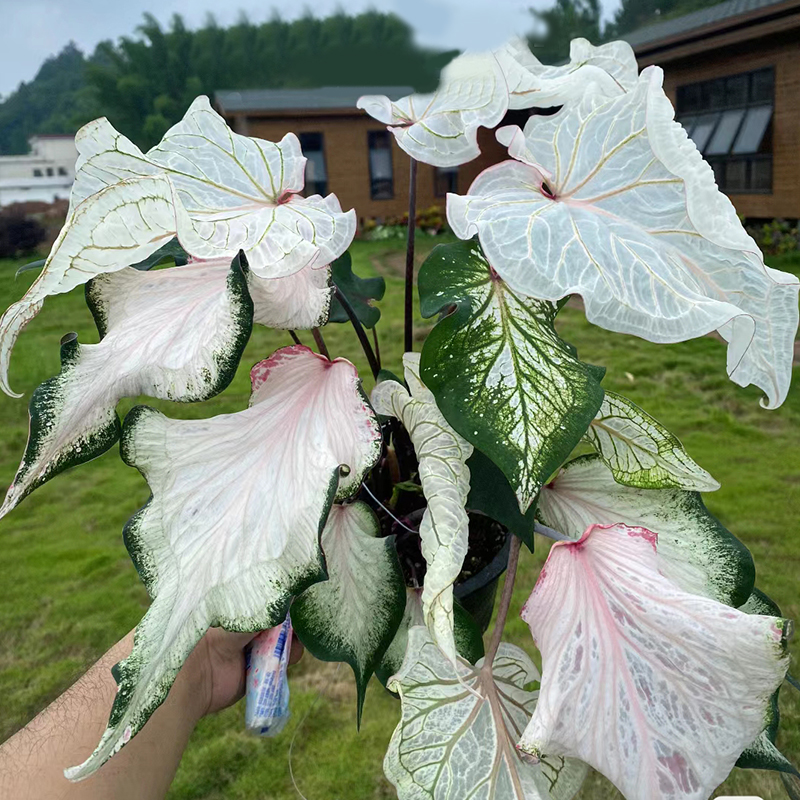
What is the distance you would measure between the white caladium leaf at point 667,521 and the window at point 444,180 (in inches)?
272

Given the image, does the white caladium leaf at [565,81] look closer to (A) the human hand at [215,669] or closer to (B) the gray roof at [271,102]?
(A) the human hand at [215,669]

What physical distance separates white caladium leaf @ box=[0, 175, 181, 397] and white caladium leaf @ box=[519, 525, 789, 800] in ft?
0.96

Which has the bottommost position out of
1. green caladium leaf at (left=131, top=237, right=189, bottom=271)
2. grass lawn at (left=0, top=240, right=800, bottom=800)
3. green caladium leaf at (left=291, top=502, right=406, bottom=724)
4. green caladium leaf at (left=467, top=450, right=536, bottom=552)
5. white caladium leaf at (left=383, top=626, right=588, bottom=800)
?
grass lawn at (left=0, top=240, right=800, bottom=800)

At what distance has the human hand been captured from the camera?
60 centimetres

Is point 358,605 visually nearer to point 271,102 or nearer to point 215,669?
point 215,669

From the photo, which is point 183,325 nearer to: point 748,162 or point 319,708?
point 319,708

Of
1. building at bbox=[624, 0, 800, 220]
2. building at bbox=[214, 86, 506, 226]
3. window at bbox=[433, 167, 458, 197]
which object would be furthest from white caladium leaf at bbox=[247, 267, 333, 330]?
building at bbox=[214, 86, 506, 226]

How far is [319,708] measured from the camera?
4.75 ft

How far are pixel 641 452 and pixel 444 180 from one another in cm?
832

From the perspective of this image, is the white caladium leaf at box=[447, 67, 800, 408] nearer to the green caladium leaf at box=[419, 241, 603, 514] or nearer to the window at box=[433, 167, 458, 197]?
the green caladium leaf at box=[419, 241, 603, 514]

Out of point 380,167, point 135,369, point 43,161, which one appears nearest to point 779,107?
point 380,167

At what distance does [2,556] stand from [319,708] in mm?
1158

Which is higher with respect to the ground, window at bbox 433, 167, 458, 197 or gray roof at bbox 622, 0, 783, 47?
gray roof at bbox 622, 0, 783, 47

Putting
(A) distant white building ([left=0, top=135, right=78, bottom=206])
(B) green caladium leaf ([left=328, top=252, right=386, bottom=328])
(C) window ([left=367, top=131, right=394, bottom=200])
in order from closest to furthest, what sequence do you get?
(B) green caladium leaf ([left=328, top=252, right=386, bottom=328])
(C) window ([left=367, top=131, right=394, bottom=200])
(A) distant white building ([left=0, top=135, right=78, bottom=206])
